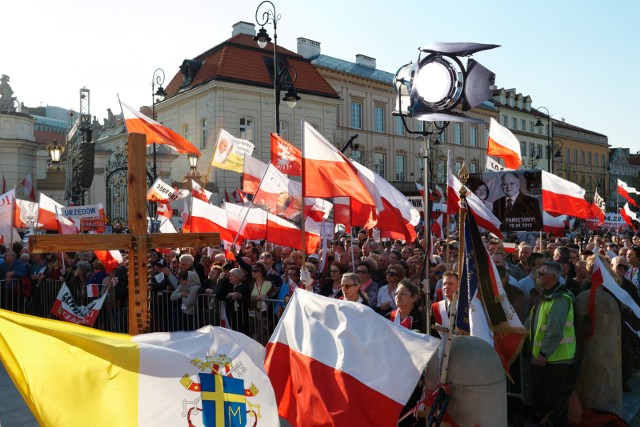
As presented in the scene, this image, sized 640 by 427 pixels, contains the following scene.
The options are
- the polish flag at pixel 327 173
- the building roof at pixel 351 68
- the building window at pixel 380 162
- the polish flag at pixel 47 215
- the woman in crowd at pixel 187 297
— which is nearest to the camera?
the polish flag at pixel 327 173

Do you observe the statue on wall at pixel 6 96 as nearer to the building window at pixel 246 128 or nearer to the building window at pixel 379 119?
the building window at pixel 246 128

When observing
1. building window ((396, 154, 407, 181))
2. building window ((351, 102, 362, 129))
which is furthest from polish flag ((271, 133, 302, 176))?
building window ((396, 154, 407, 181))

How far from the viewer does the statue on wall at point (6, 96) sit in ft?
79.6

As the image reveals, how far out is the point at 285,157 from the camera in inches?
405

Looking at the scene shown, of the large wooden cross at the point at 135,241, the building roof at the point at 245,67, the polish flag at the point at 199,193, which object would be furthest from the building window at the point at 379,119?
the large wooden cross at the point at 135,241

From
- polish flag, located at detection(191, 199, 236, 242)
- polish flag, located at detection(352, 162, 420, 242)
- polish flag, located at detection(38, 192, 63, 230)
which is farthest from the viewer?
polish flag, located at detection(38, 192, 63, 230)

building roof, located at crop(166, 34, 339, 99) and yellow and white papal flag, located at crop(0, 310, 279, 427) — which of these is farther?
building roof, located at crop(166, 34, 339, 99)

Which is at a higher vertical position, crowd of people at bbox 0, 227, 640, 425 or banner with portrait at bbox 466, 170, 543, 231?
banner with portrait at bbox 466, 170, 543, 231

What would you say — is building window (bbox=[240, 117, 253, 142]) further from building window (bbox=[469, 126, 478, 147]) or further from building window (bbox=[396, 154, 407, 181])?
building window (bbox=[469, 126, 478, 147])

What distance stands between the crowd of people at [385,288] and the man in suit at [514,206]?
508 millimetres

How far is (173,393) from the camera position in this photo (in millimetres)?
3209

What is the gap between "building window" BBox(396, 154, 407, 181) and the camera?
51.0 m

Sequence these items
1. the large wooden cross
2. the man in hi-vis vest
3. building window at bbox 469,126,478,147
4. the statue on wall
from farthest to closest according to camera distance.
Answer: building window at bbox 469,126,478,147
the statue on wall
the man in hi-vis vest
the large wooden cross

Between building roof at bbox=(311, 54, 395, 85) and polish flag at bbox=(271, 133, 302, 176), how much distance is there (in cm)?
3614
